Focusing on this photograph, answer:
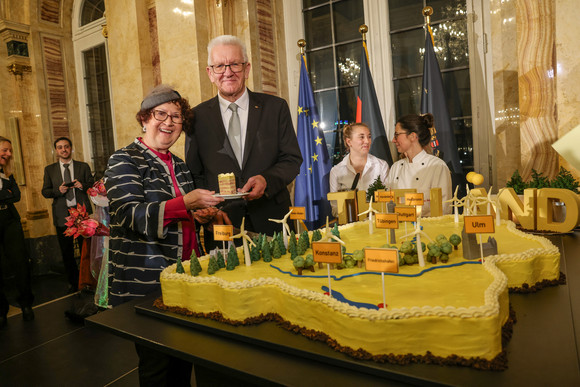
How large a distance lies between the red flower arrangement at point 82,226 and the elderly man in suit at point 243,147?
4.43 feet

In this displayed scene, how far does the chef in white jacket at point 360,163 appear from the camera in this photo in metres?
3.72

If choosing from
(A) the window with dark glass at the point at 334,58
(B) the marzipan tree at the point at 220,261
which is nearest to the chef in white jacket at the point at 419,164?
(A) the window with dark glass at the point at 334,58

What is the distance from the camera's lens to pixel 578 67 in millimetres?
2814

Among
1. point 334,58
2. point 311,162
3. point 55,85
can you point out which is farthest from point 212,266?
point 55,85

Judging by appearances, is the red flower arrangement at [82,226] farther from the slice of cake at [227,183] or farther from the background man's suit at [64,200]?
the background man's suit at [64,200]

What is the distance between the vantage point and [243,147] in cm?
235

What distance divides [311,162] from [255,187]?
93.3 inches

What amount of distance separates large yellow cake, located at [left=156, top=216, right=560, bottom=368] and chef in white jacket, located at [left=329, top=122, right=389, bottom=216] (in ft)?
6.65

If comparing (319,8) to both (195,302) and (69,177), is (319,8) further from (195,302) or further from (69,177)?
(195,302)

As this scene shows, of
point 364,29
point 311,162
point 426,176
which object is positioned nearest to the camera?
point 426,176

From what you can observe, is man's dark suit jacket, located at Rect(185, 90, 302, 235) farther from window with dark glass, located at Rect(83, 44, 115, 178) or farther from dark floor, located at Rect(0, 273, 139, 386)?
window with dark glass, located at Rect(83, 44, 115, 178)

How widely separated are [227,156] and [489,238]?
1.41 meters

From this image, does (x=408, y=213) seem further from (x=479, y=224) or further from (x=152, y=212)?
(x=152, y=212)

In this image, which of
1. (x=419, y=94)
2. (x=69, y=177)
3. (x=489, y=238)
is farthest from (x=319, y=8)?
(x=489, y=238)
